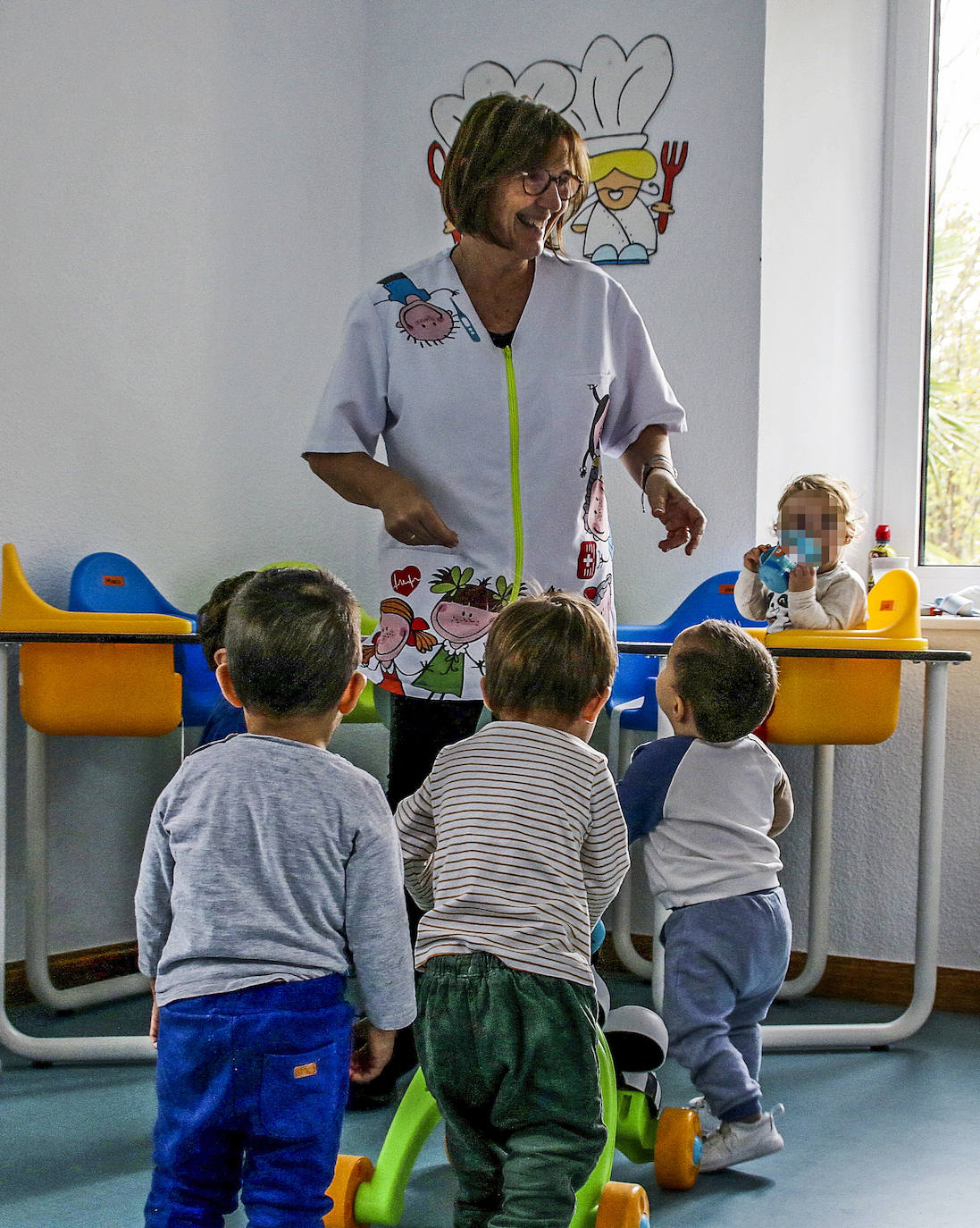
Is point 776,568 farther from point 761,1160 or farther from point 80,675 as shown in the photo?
point 80,675

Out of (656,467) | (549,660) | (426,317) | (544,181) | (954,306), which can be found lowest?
(549,660)

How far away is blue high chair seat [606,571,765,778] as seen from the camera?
244cm

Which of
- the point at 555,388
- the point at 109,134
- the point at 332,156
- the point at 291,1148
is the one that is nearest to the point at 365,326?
the point at 555,388

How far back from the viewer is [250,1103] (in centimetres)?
105

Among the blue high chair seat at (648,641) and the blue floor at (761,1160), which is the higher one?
the blue high chair seat at (648,641)

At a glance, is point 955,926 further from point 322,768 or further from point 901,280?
point 322,768

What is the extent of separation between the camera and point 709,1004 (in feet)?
5.23

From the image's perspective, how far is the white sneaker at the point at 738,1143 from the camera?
1.59 m

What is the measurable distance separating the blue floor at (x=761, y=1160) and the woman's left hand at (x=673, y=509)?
820mm

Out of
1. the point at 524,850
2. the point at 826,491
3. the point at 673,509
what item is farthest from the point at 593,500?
the point at 826,491

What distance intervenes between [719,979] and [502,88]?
2106 millimetres

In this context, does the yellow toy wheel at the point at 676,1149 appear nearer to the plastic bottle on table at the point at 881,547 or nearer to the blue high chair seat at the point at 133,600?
the blue high chair seat at the point at 133,600

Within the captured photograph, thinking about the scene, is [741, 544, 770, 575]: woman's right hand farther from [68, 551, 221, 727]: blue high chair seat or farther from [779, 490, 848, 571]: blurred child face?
[68, 551, 221, 727]: blue high chair seat

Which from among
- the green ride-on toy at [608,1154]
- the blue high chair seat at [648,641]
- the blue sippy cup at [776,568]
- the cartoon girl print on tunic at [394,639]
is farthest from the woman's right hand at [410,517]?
the blue high chair seat at [648,641]
